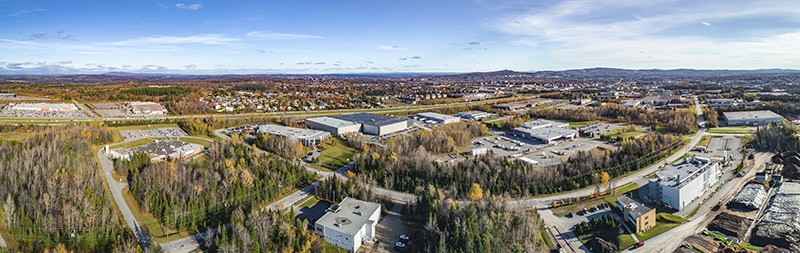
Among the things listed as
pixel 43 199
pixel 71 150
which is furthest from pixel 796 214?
pixel 71 150

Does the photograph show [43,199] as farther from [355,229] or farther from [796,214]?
[796,214]

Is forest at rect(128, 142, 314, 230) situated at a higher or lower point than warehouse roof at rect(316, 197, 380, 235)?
higher

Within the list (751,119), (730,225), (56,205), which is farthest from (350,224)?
(751,119)

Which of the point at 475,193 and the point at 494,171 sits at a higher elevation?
the point at 494,171

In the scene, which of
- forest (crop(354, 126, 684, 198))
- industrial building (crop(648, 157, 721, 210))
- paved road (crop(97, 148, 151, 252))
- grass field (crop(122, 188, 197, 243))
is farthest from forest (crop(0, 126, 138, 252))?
industrial building (crop(648, 157, 721, 210))

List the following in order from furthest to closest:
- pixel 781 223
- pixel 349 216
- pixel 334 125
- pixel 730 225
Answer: pixel 334 125 → pixel 349 216 → pixel 781 223 → pixel 730 225

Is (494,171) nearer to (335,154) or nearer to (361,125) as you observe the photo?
(335,154)

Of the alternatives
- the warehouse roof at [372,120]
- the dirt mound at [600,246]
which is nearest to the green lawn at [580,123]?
the warehouse roof at [372,120]

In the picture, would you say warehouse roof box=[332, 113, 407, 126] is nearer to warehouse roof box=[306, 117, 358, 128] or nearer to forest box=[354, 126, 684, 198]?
warehouse roof box=[306, 117, 358, 128]
